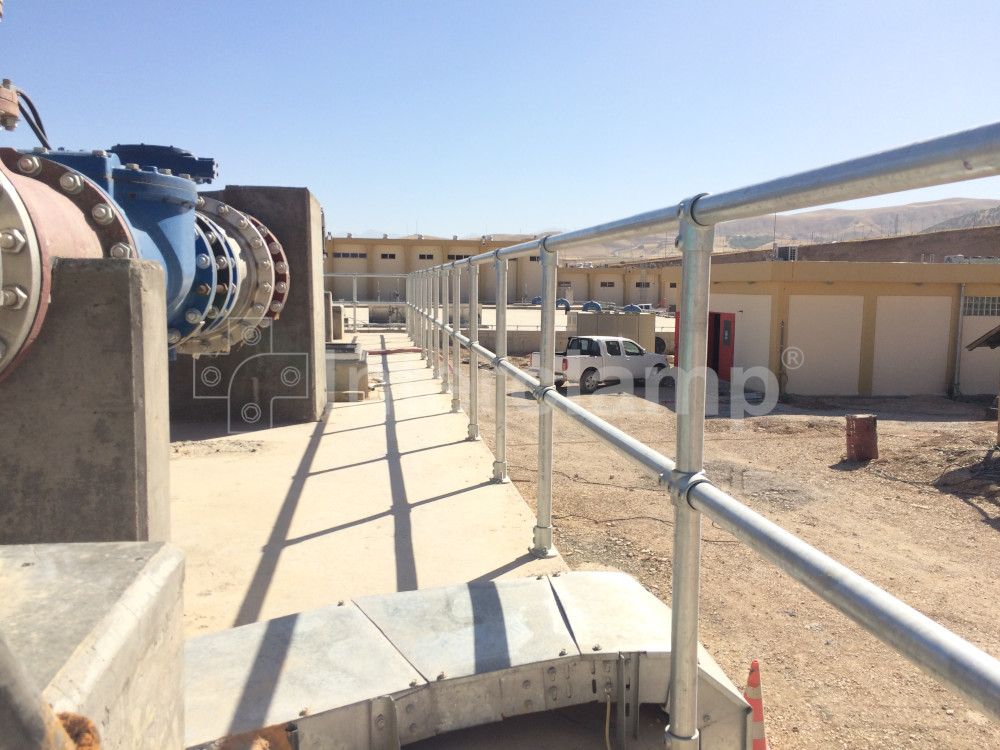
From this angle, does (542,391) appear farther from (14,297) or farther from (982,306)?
(982,306)

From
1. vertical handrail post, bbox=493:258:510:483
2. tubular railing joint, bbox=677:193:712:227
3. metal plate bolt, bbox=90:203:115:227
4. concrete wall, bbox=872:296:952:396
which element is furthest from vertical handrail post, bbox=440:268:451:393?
concrete wall, bbox=872:296:952:396

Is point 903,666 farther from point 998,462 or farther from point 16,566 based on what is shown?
point 998,462

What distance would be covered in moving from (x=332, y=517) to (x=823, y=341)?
1618cm

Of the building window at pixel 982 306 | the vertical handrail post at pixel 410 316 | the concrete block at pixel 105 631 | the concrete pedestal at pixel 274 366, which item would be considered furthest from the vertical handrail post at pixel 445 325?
the building window at pixel 982 306

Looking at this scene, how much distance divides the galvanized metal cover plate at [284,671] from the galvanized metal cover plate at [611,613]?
27.2 inches

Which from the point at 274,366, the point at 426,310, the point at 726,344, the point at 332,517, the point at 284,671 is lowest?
the point at 332,517

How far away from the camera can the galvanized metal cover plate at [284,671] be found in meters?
2.37

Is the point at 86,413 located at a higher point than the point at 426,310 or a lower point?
lower

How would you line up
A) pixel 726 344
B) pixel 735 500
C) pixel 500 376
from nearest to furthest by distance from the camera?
pixel 735 500
pixel 500 376
pixel 726 344

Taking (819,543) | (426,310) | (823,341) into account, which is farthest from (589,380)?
(819,543)

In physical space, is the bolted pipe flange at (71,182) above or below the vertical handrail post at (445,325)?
above

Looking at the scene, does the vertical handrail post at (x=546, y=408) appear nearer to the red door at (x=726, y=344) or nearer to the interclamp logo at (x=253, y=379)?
the interclamp logo at (x=253, y=379)

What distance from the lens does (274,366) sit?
8.62 metres

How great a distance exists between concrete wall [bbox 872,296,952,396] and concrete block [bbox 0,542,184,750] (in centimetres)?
2001
